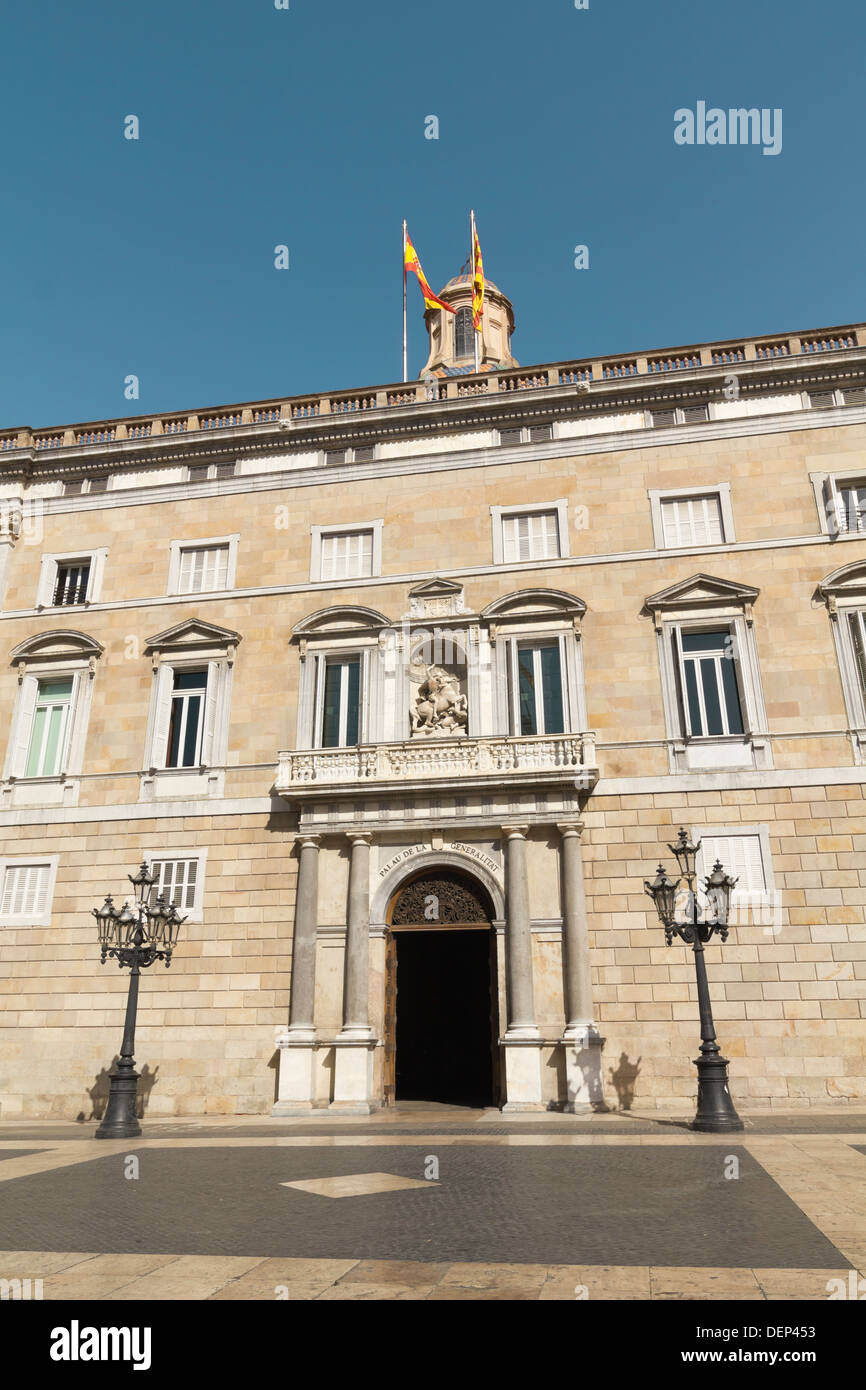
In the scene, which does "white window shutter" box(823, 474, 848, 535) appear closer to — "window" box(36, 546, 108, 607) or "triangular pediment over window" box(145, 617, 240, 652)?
"triangular pediment over window" box(145, 617, 240, 652)

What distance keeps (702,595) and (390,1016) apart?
458 inches

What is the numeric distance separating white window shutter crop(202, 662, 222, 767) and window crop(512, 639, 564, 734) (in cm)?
735

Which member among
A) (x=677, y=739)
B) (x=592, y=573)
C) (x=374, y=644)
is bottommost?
(x=677, y=739)

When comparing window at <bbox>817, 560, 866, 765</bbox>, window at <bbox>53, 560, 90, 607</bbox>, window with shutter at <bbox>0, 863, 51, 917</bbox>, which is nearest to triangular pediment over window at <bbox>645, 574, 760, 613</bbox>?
window at <bbox>817, 560, 866, 765</bbox>

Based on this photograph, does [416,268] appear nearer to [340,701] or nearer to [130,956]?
[340,701]

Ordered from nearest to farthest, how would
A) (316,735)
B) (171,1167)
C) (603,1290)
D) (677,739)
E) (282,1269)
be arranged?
1. (603,1290)
2. (282,1269)
3. (171,1167)
4. (677,739)
5. (316,735)

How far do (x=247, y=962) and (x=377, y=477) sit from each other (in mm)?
12476

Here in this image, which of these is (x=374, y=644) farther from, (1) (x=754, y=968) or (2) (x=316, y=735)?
(1) (x=754, y=968)

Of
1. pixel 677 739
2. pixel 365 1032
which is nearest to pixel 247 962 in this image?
pixel 365 1032

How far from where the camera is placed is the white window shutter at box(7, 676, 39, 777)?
77.3 ft

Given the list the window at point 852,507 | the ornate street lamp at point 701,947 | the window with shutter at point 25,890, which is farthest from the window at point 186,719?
the window at point 852,507

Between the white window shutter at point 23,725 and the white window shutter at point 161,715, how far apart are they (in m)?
3.50

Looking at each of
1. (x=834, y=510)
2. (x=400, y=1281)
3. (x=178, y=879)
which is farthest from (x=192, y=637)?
(x=400, y=1281)
